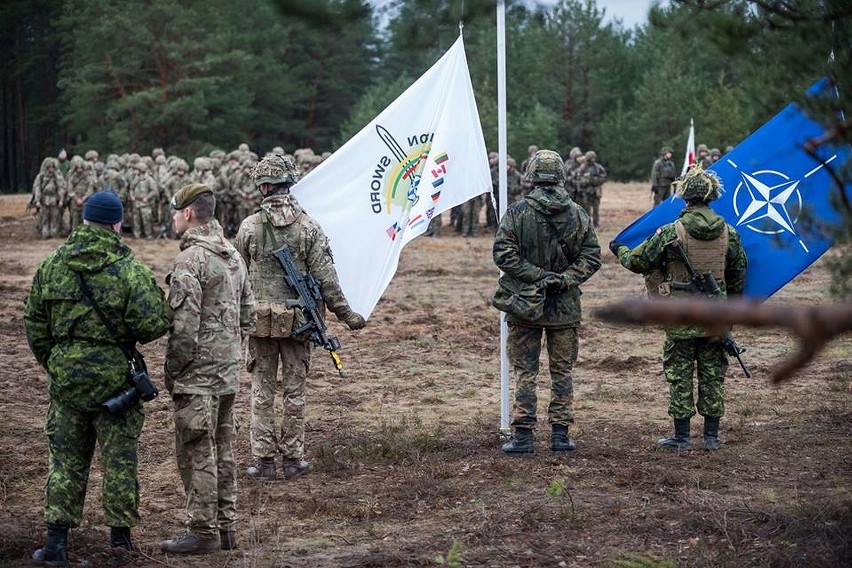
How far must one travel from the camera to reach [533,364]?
8406 mm

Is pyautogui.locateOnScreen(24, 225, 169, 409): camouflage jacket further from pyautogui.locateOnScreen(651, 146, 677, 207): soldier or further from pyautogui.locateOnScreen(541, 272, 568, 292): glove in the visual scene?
pyautogui.locateOnScreen(651, 146, 677, 207): soldier

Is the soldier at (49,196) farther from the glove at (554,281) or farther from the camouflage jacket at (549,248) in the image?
the glove at (554,281)

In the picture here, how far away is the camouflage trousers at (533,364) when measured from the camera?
8.34 meters

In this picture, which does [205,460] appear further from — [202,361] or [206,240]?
[206,240]

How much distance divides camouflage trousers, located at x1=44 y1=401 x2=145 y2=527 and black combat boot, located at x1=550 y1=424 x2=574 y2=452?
3.39 m

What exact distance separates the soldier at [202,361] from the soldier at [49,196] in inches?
836

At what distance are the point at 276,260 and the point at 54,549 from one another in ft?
8.53

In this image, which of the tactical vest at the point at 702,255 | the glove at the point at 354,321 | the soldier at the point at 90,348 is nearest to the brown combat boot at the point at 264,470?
the glove at the point at 354,321

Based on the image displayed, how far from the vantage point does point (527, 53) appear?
5306cm

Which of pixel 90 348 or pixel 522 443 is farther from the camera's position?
pixel 522 443

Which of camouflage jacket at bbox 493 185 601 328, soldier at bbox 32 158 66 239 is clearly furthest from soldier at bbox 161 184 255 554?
soldier at bbox 32 158 66 239

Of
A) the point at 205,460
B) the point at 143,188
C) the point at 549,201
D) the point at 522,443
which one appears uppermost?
the point at 143,188

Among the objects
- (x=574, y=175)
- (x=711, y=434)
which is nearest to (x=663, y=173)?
(x=574, y=175)

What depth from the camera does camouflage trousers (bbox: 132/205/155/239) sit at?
87.8 feet
